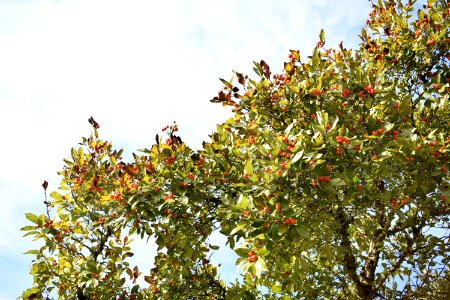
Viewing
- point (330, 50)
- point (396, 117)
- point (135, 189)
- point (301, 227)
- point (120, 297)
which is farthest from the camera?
point (330, 50)

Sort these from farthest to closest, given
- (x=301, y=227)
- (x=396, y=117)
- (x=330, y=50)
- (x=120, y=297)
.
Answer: (x=330, y=50), (x=120, y=297), (x=396, y=117), (x=301, y=227)

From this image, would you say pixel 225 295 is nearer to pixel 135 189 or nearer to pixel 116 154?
pixel 135 189

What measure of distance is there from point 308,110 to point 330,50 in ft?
7.76

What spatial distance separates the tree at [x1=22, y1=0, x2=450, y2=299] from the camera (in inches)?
189

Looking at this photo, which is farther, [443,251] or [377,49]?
[377,49]

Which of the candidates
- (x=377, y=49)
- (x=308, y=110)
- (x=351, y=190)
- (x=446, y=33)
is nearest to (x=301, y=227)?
(x=351, y=190)

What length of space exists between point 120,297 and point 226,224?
2.66 m

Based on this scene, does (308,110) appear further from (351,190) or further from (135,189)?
(135,189)

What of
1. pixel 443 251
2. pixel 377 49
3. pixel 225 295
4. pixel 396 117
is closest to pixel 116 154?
pixel 225 295

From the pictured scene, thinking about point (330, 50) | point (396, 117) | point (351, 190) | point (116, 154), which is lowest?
point (351, 190)

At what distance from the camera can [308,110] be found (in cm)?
618

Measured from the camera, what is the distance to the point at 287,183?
4758 millimetres

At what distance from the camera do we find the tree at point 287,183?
4801 millimetres

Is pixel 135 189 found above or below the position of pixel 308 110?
below
